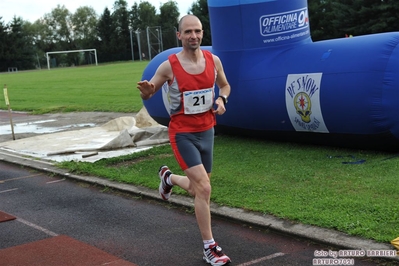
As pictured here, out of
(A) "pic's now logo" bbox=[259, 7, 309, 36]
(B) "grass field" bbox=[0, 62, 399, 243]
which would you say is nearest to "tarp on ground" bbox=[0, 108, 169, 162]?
(B) "grass field" bbox=[0, 62, 399, 243]

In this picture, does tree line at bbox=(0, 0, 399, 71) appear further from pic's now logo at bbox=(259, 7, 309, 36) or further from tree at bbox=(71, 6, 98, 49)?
pic's now logo at bbox=(259, 7, 309, 36)

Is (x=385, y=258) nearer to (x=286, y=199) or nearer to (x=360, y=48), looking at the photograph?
(x=286, y=199)

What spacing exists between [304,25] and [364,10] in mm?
40256

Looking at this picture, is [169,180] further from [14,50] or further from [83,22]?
[83,22]

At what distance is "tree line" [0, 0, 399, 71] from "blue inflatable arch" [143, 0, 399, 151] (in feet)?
130

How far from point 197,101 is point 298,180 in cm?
289

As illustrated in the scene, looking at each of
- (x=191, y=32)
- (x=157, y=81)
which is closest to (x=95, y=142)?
(x=157, y=81)

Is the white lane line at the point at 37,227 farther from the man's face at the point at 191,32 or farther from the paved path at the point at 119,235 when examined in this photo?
the man's face at the point at 191,32

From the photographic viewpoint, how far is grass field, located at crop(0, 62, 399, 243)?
5820 millimetres

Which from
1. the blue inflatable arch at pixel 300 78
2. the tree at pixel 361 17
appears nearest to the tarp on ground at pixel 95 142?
the blue inflatable arch at pixel 300 78

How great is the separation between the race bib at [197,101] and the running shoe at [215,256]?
1.23 meters

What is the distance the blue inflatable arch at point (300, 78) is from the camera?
27.9 ft

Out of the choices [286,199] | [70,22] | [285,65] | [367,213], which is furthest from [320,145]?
[70,22]

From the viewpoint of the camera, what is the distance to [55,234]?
21.3 feet
